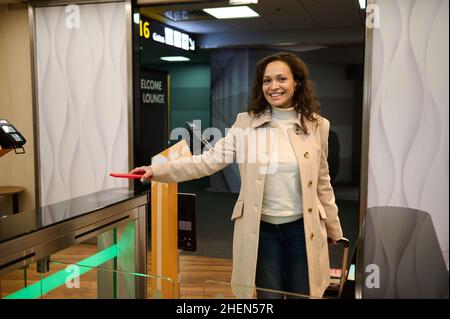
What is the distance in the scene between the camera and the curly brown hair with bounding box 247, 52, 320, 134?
5.87 ft

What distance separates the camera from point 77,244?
61.7 inches

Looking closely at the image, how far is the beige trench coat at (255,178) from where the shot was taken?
5.71 ft

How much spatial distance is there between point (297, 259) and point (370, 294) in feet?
3.13

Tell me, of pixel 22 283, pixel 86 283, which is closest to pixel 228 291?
pixel 86 283

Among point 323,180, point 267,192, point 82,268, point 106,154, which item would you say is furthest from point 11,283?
point 106,154

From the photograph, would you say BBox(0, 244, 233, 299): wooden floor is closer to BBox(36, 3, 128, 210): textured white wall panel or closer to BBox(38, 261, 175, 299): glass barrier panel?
BBox(38, 261, 175, 299): glass barrier panel

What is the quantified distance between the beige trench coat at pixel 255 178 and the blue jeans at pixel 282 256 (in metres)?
0.03

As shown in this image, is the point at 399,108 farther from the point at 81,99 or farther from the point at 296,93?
the point at 81,99

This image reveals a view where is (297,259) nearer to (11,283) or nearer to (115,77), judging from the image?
(11,283)

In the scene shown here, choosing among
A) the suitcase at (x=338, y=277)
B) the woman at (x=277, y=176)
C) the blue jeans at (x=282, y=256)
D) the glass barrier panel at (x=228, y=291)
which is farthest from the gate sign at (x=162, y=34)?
the glass barrier panel at (x=228, y=291)

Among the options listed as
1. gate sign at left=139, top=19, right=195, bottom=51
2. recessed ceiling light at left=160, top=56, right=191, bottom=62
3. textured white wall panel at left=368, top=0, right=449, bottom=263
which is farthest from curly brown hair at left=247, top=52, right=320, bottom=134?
recessed ceiling light at left=160, top=56, right=191, bottom=62

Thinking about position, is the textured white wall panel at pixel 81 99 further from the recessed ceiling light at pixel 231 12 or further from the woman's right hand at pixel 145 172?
the woman's right hand at pixel 145 172

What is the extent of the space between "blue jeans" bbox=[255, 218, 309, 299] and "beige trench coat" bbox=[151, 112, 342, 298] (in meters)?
0.03

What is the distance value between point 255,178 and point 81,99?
2.55 meters
